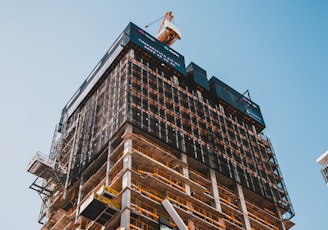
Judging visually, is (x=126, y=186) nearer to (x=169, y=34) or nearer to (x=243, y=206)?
(x=243, y=206)

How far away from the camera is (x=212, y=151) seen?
94062mm

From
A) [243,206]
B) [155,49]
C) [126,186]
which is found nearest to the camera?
[126,186]

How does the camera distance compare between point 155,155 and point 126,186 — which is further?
point 155,155

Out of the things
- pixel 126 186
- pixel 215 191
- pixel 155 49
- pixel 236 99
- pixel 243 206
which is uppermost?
pixel 155 49

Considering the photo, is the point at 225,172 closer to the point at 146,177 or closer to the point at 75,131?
the point at 146,177

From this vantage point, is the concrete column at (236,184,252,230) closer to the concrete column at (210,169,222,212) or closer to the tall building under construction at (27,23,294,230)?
the tall building under construction at (27,23,294,230)

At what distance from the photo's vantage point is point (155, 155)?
8306 cm

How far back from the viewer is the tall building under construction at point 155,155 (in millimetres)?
74812

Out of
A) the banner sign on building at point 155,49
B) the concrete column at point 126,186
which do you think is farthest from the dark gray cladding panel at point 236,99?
the concrete column at point 126,186

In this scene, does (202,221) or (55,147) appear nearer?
(202,221)

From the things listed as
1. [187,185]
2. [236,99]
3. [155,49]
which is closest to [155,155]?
[187,185]

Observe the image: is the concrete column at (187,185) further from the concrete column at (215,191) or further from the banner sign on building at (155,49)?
the banner sign on building at (155,49)

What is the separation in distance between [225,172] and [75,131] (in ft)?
109

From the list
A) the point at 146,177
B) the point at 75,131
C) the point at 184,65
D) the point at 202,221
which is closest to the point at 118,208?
the point at 146,177
